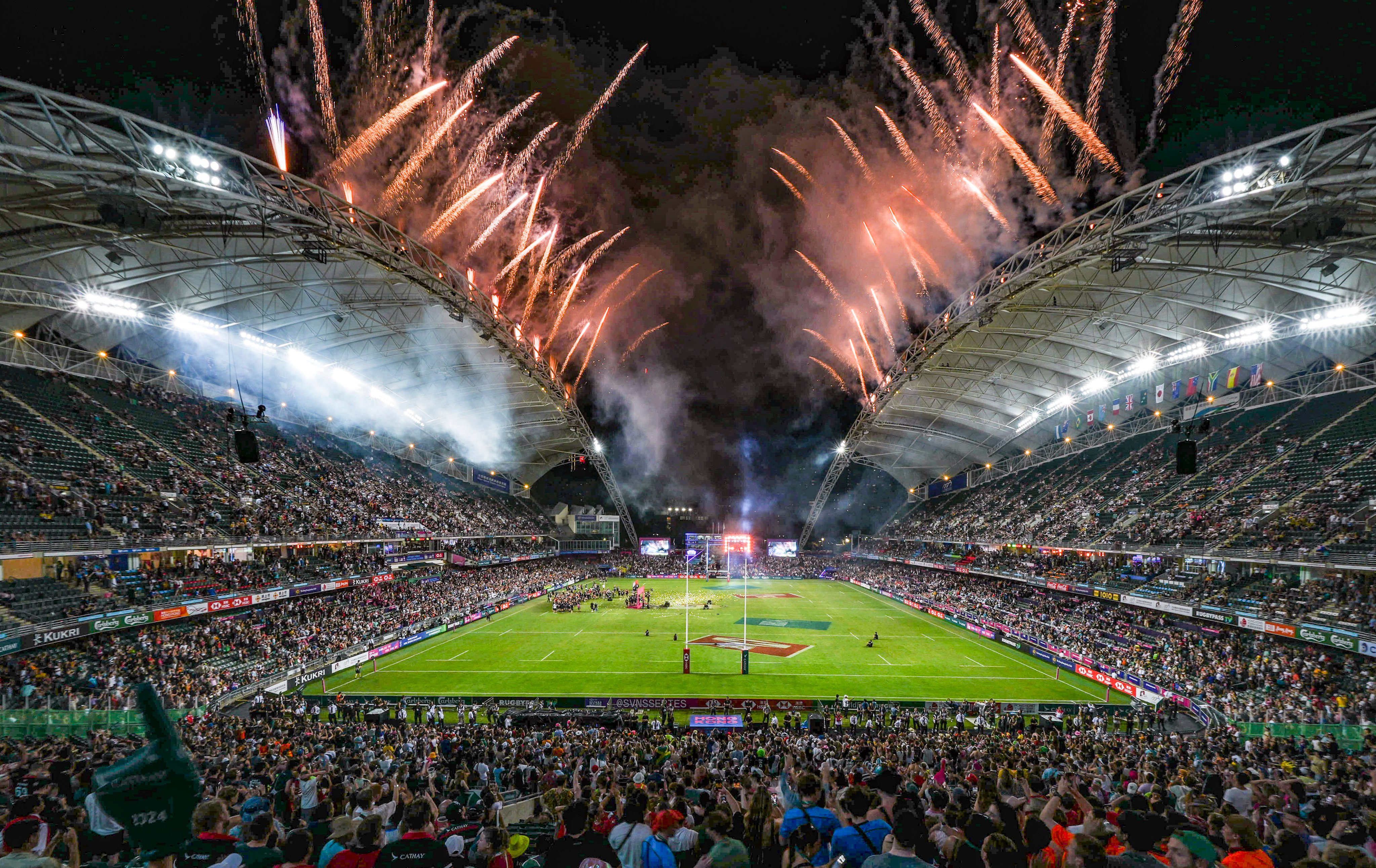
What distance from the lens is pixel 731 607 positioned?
52781 millimetres

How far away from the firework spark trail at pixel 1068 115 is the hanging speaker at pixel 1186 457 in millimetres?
10739

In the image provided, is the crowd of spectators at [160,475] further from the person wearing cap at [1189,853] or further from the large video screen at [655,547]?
the large video screen at [655,547]

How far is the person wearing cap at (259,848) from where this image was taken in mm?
3953

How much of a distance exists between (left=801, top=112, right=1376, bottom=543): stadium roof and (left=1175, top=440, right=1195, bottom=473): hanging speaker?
673cm

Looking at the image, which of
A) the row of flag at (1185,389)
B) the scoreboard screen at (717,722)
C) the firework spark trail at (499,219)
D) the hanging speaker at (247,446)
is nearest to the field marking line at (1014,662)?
the scoreboard screen at (717,722)

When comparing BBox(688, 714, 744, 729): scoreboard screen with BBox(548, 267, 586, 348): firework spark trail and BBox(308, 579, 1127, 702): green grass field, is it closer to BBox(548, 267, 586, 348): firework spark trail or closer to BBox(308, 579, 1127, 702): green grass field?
BBox(308, 579, 1127, 702): green grass field

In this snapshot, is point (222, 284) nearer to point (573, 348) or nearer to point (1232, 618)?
point (573, 348)

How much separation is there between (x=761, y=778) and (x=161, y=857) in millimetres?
8510

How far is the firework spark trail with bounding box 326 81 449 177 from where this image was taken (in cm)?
2328

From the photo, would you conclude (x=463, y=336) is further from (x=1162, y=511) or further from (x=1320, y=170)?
(x=1162, y=511)

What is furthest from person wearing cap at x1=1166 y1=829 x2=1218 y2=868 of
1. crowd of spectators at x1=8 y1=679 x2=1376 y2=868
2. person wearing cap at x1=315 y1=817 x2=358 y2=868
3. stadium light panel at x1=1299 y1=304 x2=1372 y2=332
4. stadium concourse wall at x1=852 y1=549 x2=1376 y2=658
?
stadium light panel at x1=1299 y1=304 x2=1372 y2=332

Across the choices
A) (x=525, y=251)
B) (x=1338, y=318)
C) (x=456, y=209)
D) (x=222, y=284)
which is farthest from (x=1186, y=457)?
(x=222, y=284)

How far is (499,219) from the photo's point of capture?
30703 mm

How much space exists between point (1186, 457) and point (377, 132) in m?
30.7
